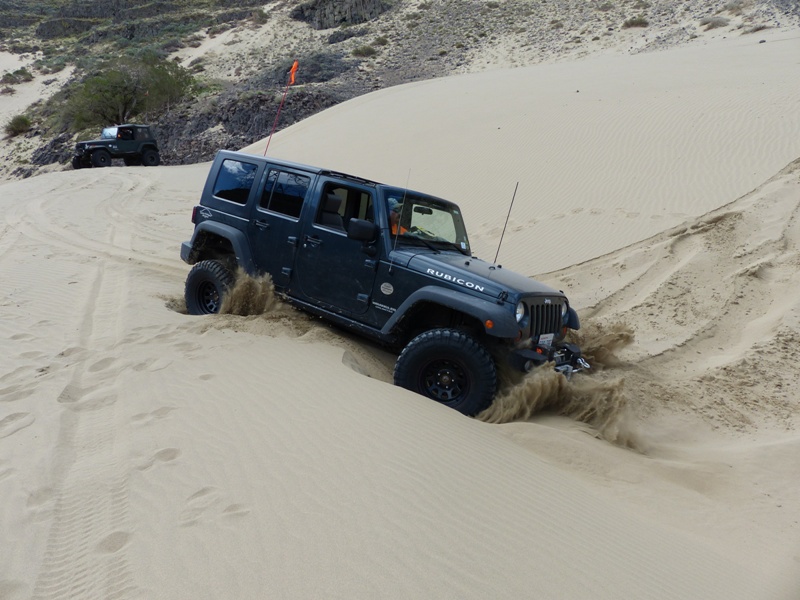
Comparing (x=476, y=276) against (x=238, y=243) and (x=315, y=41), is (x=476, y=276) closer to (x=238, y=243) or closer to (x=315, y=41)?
(x=238, y=243)

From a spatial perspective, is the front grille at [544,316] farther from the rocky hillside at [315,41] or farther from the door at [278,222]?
the rocky hillside at [315,41]

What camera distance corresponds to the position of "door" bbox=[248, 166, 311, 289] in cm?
620

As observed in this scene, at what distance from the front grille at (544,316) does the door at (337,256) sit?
1454mm

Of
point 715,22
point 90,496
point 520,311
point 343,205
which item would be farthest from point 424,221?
Answer: point 715,22

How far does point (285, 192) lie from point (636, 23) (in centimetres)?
3290

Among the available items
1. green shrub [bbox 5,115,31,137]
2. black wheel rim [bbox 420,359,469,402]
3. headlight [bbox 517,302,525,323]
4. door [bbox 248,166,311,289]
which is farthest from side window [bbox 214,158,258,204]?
green shrub [bbox 5,115,31,137]

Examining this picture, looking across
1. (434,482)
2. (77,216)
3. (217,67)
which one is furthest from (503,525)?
(217,67)

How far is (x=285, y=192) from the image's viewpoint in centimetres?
636

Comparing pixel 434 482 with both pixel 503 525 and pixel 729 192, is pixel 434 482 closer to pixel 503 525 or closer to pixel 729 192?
pixel 503 525

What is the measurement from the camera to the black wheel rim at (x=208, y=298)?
6840mm

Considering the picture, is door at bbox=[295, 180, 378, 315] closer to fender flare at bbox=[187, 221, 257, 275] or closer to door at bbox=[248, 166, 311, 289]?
door at bbox=[248, 166, 311, 289]

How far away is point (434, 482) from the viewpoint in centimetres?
338

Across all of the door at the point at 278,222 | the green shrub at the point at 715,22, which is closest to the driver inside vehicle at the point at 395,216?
the door at the point at 278,222

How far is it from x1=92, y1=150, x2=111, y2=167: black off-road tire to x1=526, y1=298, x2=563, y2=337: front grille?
868 inches
